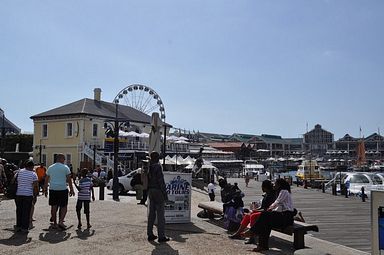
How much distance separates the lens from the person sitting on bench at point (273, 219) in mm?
8305

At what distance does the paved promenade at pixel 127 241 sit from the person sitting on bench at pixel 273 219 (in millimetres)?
290

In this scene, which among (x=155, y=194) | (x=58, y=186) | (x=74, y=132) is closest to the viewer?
(x=155, y=194)

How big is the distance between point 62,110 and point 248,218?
47210 millimetres

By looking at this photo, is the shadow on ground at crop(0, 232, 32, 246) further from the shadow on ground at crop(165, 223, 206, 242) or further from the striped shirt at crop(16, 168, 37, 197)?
→ the shadow on ground at crop(165, 223, 206, 242)

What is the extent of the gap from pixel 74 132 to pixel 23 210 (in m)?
41.6

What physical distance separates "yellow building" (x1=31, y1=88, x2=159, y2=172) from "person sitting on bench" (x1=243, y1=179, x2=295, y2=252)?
40.5 m

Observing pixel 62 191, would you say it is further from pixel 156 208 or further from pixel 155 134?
pixel 155 134

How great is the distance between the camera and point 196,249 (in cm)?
833

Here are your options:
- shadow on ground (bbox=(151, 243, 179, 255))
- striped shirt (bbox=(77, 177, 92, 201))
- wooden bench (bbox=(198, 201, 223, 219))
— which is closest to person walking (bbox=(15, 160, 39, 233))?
striped shirt (bbox=(77, 177, 92, 201))

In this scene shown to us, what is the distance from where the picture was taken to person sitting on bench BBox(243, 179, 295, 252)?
8.30 meters

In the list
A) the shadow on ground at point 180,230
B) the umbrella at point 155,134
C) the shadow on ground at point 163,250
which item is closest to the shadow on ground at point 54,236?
the shadow on ground at point 163,250

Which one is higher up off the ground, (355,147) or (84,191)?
(355,147)

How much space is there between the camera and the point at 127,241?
904 cm

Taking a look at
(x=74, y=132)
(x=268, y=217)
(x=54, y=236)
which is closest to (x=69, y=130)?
(x=74, y=132)
